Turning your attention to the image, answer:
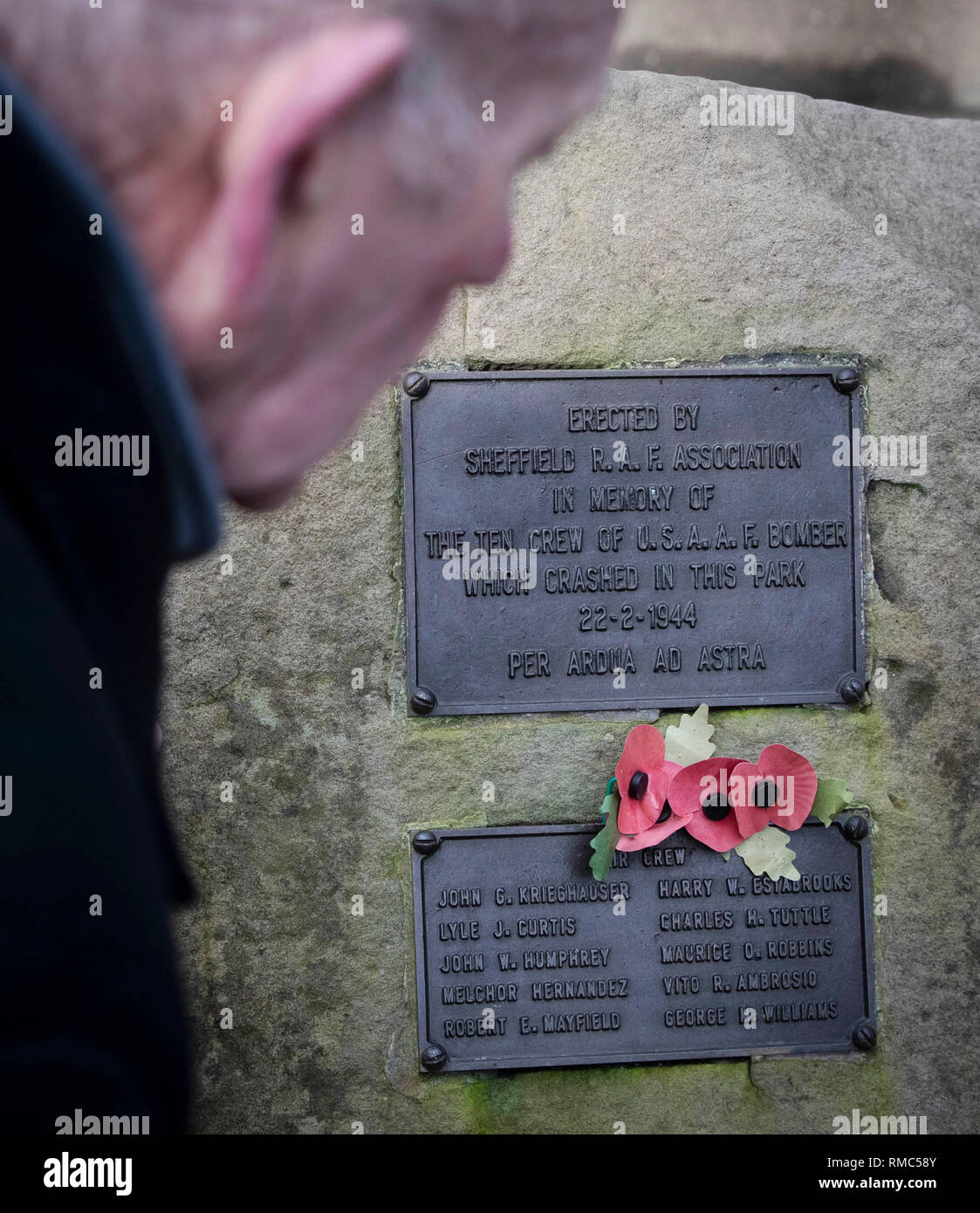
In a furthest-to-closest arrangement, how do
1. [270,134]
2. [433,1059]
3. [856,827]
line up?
[856,827] < [433,1059] < [270,134]

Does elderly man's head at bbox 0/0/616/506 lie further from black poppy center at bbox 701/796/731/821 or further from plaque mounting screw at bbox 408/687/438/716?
black poppy center at bbox 701/796/731/821

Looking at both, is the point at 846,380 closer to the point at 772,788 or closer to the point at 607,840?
the point at 772,788

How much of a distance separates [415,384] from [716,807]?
122 centimetres

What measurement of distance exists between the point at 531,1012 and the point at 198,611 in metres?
1.21

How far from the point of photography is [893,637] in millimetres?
2500

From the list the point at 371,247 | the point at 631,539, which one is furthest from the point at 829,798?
the point at 371,247

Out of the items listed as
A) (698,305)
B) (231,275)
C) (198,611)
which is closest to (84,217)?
(231,275)

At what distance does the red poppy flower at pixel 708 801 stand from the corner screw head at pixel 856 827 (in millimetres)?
265

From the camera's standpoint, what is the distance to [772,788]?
2.41 m

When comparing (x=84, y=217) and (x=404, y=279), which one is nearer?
(x=84, y=217)

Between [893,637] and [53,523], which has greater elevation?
[893,637]

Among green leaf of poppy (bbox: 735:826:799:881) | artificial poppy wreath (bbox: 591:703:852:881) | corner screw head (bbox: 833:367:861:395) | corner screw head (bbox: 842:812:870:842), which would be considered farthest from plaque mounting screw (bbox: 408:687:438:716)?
corner screw head (bbox: 833:367:861:395)

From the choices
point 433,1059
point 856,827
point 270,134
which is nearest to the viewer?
point 270,134

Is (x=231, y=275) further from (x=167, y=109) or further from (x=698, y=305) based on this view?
(x=698, y=305)
